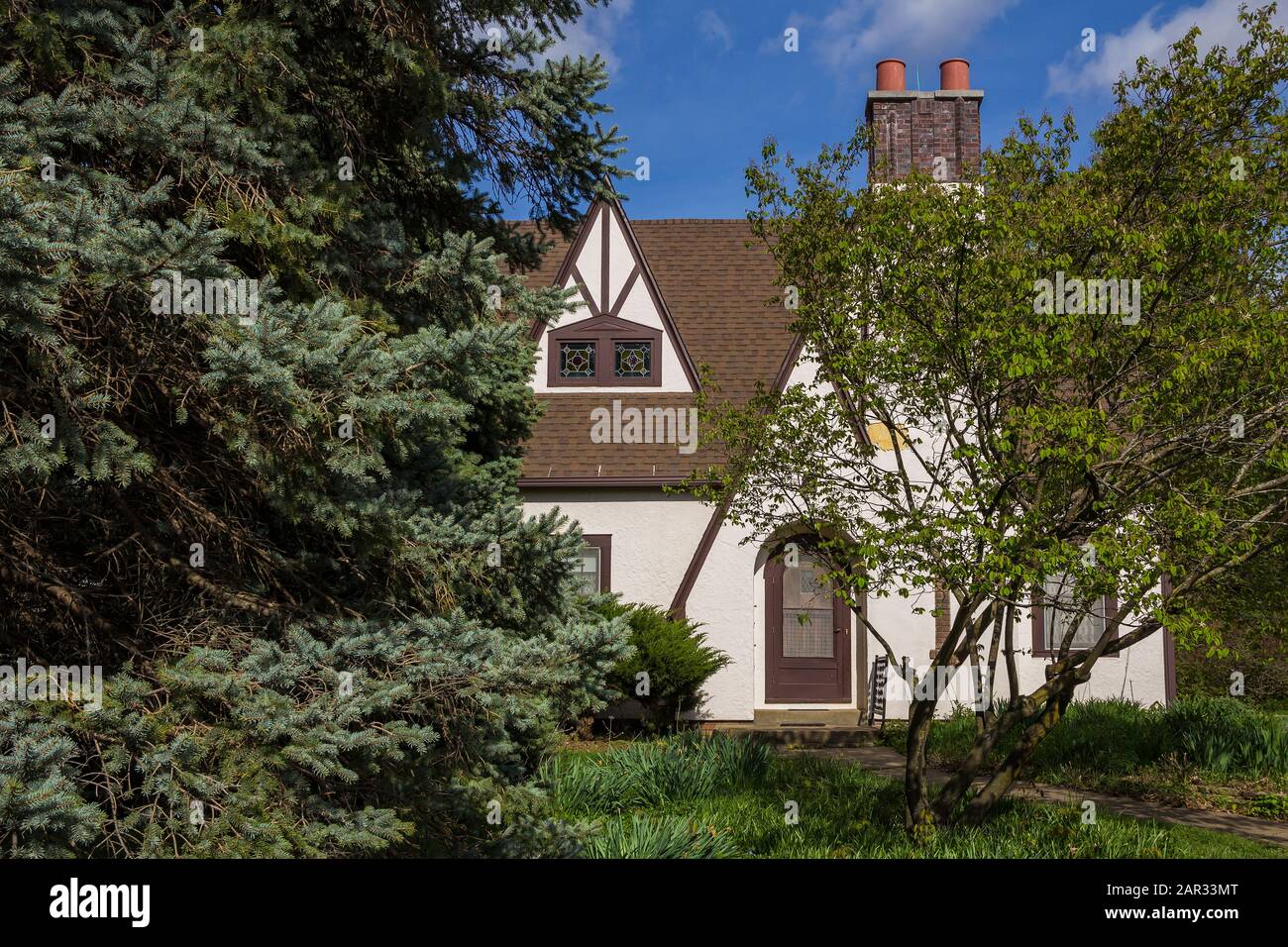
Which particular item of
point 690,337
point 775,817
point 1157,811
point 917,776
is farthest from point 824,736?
point 690,337

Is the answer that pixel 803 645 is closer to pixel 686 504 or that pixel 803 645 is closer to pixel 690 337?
pixel 686 504

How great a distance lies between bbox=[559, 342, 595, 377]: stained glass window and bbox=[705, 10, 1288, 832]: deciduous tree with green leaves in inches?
343

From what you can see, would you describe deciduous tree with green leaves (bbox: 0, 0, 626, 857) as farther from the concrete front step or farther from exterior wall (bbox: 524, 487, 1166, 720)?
exterior wall (bbox: 524, 487, 1166, 720)

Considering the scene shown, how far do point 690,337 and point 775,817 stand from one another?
32.5 feet

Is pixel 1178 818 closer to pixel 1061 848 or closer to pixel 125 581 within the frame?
pixel 1061 848

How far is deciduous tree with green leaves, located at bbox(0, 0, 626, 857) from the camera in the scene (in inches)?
154

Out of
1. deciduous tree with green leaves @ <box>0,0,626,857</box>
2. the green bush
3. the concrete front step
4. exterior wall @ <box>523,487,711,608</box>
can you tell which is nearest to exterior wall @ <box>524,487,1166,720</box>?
exterior wall @ <box>523,487,711,608</box>

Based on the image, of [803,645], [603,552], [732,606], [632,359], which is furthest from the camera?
[632,359]

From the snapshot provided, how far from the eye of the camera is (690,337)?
16703 mm

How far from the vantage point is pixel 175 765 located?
12.8 ft

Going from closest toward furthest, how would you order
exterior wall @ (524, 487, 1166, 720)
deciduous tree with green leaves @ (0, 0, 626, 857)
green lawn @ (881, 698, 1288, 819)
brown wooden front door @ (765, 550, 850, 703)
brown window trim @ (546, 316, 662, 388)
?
deciduous tree with green leaves @ (0, 0, 626, 857), green lawn @ (881, 698, 1288, 819), exterior wall @ (524, 487, 1166, 720), brown wooden front door @ (765, 550, 850, 703), brown window trim @ (546, 316, 662, 388)

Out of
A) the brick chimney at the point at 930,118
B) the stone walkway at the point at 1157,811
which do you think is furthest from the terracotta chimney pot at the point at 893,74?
the stone walkway at the point at 1157,811

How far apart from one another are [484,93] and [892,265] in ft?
9.71

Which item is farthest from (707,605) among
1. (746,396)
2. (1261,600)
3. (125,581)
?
(125,581)
